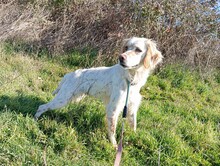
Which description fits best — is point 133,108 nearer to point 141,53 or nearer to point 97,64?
point 141,53

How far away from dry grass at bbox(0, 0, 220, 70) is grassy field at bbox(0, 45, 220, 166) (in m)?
1.65

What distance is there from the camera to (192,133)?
4.21 m

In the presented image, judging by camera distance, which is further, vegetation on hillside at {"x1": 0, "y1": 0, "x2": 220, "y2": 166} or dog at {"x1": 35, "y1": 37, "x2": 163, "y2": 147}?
dog at {"x1": 35, "y1": 37, "x2": 163, "y2": 147}

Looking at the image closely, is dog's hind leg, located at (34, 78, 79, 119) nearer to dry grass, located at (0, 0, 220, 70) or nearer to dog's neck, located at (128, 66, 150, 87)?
dog's neck, located at (128, 66, 150, 87)

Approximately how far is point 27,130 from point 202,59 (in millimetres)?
5331

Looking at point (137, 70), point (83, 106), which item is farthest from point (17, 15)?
point (137, 70)

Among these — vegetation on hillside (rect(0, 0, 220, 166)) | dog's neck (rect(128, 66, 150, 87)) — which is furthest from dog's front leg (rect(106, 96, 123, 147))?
dog's neck (rect(128, 66, 150, 87))

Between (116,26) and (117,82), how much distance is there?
3.90 meters

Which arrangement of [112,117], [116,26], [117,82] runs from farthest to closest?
[116,26]
[117,82]
[112,117]

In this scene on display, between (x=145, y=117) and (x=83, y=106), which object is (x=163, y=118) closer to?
(x=145, y=117)

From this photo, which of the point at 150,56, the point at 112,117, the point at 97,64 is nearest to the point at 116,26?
the point at 97,64

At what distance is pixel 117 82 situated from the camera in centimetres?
398

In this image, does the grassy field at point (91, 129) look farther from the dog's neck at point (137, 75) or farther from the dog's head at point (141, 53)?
the dog's head at point (141, 53)

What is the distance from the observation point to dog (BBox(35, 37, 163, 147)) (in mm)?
3856
